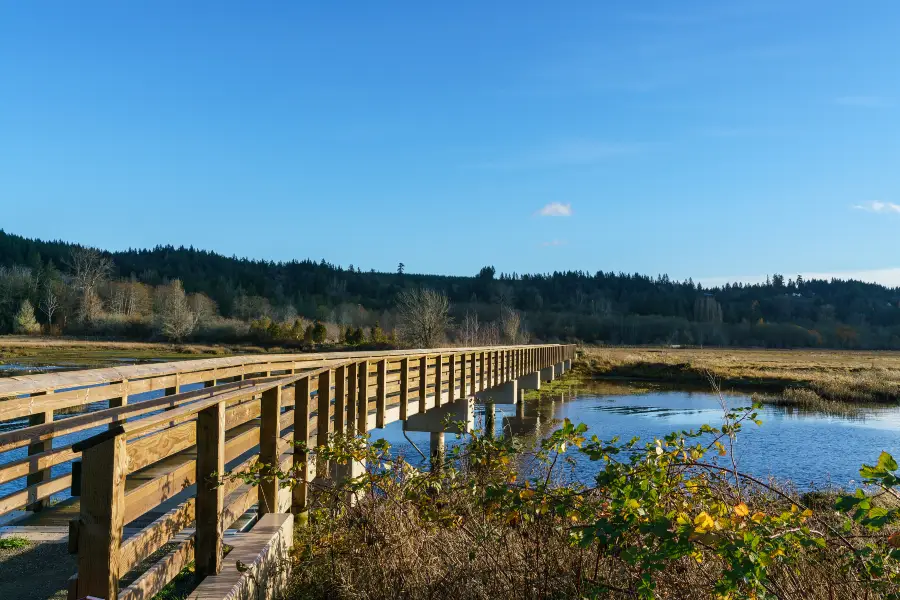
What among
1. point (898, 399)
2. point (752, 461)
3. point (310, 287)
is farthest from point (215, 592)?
point (310, 287)

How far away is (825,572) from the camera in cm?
447

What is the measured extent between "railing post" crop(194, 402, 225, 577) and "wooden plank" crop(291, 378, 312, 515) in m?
1.72

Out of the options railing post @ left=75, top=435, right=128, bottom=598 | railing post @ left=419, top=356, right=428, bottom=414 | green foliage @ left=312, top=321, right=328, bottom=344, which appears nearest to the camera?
railing post @ left=75, top=435, right=128, bottom=598

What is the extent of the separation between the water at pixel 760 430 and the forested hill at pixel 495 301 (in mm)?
65065

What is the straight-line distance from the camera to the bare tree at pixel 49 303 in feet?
287

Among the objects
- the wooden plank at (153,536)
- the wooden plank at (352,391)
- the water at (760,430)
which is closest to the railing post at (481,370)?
the water at (760,430)

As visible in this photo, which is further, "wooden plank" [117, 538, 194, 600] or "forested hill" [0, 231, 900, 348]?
"forested hill" [0, 231, 900, 348]

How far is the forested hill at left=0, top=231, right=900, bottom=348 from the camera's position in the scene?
387 ft

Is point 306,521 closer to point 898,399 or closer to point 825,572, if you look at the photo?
point 825,572

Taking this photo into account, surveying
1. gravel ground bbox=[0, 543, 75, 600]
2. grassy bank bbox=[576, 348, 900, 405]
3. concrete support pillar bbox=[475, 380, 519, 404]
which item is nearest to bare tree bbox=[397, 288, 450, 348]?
grassy bank bbox=[576, 348, 900, 405]

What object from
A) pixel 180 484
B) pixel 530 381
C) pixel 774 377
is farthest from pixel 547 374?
pixel 180 484

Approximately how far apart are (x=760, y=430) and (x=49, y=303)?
279 ft

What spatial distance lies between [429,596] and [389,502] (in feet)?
4.09

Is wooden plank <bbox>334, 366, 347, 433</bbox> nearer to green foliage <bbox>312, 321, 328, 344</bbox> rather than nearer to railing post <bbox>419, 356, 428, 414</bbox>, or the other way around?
railing post <bbox>419, 356, 428, 414</bbox>
